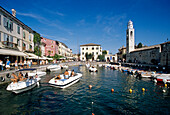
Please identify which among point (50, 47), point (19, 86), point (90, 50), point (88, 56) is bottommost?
point (19, 86)

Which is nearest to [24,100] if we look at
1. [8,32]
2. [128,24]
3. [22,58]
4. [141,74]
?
A: [8,32]

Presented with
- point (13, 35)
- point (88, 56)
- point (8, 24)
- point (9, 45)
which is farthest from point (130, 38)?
point (9, 45)

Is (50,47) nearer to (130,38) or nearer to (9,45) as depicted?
(9,45)

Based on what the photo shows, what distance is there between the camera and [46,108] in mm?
8492

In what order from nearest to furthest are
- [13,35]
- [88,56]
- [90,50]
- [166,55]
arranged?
[13,35] → [166,55] → [88,56] → [90,50]

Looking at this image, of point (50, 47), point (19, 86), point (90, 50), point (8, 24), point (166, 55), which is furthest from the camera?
point (90, 50)

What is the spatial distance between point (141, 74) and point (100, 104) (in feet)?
56.1

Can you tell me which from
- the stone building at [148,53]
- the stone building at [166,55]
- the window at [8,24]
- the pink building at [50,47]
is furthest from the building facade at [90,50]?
the window at [8,24]

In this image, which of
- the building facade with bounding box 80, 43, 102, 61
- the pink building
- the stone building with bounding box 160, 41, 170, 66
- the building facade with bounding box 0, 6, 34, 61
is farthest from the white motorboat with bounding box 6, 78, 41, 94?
the building facade with bounding box 80, 43, 102, 61

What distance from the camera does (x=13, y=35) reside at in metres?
22.3

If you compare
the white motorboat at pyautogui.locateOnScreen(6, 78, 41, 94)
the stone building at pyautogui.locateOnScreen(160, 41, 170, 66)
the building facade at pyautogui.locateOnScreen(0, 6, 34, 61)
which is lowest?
the white motorboat at pyautogui.locateOnScreen(6, 78, 41, 94)

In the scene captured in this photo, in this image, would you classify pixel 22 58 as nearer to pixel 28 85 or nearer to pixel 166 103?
pixel 28 85

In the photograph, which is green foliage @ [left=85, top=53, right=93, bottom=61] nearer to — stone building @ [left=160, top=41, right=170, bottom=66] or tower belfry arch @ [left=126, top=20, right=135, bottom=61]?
tower belfry arch @ [left=126, top=20, right=135, bottom=61]

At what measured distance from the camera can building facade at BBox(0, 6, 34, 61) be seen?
62.7 feet
